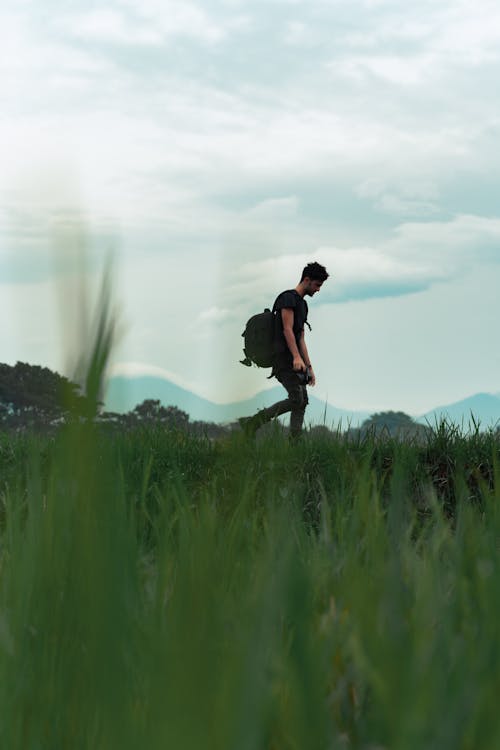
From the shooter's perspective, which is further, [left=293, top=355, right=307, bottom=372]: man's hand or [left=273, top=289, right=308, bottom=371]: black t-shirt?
[left=273, top=289, right=308, bottom=371]: black t-shirt

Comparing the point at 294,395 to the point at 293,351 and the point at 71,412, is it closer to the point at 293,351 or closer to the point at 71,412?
the point at 293,351

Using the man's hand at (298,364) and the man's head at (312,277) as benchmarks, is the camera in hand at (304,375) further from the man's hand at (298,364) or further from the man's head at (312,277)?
the man's head at (312,277)

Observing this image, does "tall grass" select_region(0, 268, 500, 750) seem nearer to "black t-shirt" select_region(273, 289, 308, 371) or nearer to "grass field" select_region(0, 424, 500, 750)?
"grass field" select_region(0, 424, 500, 750)

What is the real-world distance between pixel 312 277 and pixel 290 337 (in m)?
0.90

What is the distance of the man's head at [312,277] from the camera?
31.2ft

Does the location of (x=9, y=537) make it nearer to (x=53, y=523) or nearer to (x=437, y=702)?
(x=53, y=523)

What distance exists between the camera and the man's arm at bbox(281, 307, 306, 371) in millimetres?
8984

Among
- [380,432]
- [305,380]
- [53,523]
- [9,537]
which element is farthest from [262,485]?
[53,523]

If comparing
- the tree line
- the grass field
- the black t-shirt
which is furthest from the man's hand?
the grass field

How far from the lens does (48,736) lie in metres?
1.29

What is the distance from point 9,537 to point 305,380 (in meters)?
7.37

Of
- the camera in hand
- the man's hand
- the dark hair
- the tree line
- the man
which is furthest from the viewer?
the dark hair

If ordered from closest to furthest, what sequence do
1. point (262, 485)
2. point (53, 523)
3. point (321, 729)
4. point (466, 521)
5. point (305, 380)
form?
point (321, 729) → point (53, 523) → point (466, 521) → point (262, 485) → point (305, 380)

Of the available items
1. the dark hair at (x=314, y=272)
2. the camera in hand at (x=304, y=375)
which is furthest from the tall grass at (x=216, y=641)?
the dark hair at (x=314, y=272)
